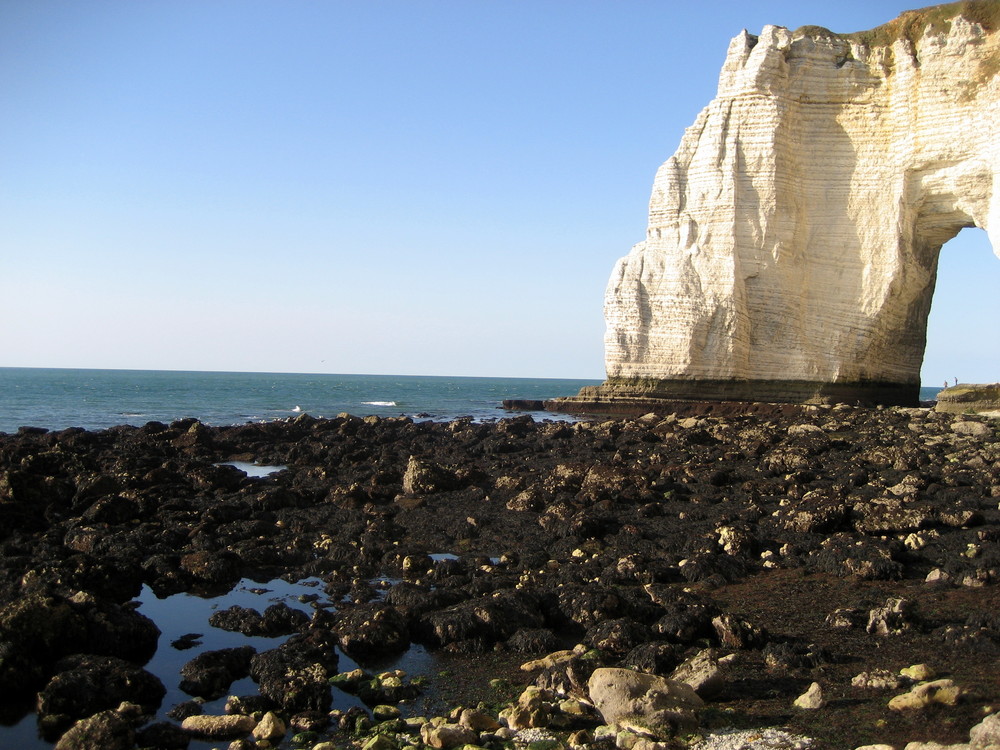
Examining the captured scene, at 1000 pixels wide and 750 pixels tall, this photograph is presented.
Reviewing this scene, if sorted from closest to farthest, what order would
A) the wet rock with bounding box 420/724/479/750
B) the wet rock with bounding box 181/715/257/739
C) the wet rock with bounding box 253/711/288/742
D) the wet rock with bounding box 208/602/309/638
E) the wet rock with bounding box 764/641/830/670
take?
1. the wet rock with bounding box 420/724/479/750
2. the wet rock with bounding box 253/711/288/742
3. the wet rock with bounding box 181/715/257/739
4. the wet rock with bounding box 764/641/830/670
5. the wet rock with bounding box 208/602/309/638

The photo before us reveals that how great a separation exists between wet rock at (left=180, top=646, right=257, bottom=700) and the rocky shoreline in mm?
18

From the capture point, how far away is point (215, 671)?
555cm

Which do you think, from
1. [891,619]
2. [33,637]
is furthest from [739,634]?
[33,637]

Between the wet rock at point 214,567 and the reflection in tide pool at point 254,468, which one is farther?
the reflection in tide pool at point 254,468

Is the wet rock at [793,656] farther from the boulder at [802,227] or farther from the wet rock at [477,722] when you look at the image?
the boulder at [802,227]

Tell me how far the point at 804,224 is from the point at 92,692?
27.6 metres

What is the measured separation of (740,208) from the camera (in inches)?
1113

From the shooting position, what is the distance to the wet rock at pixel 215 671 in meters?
5.46

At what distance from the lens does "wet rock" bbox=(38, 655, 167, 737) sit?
5.07 meters

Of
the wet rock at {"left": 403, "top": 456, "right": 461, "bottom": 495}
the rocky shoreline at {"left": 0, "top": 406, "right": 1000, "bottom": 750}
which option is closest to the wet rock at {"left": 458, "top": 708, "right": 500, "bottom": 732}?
the rocky shoreline at {"left": 0, "top": 406, "right": 1000, "bottom": 750}

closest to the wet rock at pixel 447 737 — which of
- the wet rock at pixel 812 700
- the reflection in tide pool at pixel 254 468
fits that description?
the wet rock at pixel 812 700

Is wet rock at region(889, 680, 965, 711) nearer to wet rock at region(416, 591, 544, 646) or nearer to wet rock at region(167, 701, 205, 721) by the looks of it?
wet rock at region(416, 591, 544, 646)

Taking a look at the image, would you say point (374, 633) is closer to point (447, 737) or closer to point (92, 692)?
point (447, 737)

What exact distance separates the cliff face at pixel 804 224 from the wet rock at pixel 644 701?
2482cm
